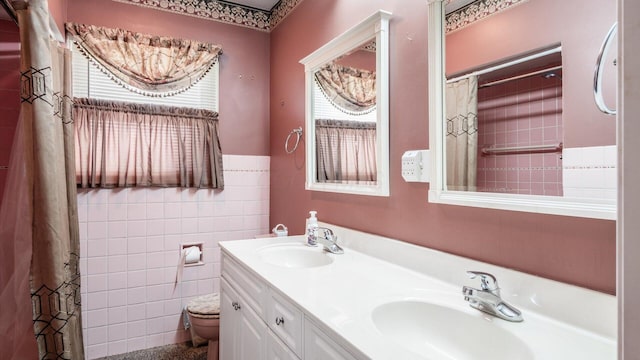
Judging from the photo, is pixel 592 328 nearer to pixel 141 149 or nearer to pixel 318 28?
pixel 318 28

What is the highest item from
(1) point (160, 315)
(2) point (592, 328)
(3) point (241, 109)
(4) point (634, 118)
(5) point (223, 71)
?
(5) point (223, 71)

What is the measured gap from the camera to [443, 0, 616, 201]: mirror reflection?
89cm

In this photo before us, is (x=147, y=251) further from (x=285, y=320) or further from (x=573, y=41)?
(x=573, y=41)

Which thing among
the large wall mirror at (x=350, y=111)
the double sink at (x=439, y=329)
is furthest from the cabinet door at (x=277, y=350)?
the large wall mirror at (x=350, y=111)

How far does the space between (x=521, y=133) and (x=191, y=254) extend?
7.50 feet

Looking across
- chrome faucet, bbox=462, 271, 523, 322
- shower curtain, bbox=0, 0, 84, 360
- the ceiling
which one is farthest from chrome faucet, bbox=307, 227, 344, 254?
the ceiling

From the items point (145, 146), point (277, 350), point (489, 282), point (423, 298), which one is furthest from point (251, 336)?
point (145, 146)

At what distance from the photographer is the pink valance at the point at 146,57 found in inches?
90.7

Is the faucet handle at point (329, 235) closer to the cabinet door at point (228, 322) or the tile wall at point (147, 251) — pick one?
the cabinet door at point (228, 322)

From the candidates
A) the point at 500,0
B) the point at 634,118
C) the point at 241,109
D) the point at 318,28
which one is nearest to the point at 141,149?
the point at 241,109

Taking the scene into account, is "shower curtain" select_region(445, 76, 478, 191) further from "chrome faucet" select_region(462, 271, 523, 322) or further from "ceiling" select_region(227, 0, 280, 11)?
"ceiling" select_region(227, 0, 280, 11)

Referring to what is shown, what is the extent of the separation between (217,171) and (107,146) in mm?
740

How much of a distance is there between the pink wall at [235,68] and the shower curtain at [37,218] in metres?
0.96

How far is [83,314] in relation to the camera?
2.32 meters
